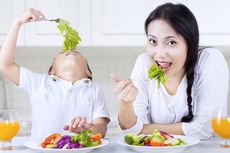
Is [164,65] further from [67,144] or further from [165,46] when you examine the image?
[67,144]

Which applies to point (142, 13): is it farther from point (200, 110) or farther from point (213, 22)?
point (200, 110)

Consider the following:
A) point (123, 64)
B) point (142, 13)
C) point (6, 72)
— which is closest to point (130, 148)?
point (6, 72)

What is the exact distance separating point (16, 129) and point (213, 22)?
176 centimetres

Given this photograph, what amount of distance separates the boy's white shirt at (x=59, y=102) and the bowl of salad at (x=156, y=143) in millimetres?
391

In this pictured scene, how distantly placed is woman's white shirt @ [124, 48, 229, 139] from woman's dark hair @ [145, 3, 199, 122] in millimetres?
28

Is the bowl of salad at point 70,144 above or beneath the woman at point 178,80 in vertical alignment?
beneath

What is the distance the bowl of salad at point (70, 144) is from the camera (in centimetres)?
140

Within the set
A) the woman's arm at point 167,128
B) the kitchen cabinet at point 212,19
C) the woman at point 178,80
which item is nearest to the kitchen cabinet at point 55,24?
the kitchen cabinet at point 212,19

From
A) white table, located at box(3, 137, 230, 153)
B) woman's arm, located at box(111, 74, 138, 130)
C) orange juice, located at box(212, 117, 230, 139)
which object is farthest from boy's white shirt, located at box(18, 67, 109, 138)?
orange juice, located at box(212, 117, 230, 139)

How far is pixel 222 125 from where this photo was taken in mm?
1540

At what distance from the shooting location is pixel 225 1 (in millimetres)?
2867

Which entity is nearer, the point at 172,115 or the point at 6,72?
the point at 6,72

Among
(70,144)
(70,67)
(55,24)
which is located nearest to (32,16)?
(70,67)

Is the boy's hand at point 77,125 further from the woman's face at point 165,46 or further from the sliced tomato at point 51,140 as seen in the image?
the woman's face at point 165,46
